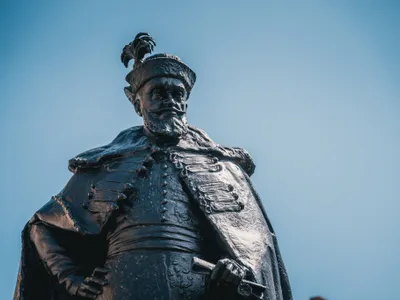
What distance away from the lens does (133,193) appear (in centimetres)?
677

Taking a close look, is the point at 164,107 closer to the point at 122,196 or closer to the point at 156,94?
the point at 156,94

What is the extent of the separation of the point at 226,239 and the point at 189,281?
51 centimetres

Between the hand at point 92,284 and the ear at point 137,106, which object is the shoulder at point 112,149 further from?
the hand at point 92,284

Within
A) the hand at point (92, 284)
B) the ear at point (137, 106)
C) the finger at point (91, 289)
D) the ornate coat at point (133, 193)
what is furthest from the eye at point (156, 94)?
the finger at point (91, 289)

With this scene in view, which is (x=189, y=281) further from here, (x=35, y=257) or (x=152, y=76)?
(x=152, y=76)

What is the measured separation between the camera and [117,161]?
7.22 m

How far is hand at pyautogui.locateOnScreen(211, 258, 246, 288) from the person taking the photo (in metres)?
5.89

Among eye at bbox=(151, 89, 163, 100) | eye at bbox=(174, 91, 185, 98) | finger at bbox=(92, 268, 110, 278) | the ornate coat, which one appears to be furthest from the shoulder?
finger at bbox=(92, 268, 110, 278)

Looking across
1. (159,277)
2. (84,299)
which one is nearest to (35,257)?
(84,299)

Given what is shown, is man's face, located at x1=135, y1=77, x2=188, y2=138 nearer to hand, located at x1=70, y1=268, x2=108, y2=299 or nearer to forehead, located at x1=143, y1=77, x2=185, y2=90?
forehead, located at x1=143, y1=77, x2=185, y2=90

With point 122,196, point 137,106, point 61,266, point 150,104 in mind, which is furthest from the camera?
point 137,106

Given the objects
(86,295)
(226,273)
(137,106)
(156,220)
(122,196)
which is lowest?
(86,295)

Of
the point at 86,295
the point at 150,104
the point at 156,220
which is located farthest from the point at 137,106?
the point at 86,295

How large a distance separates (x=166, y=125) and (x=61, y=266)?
62.1 inches
